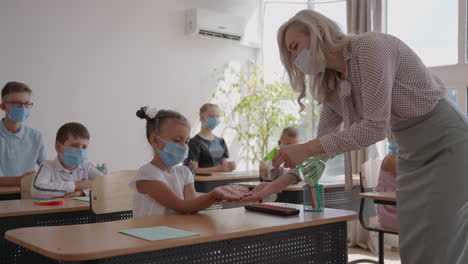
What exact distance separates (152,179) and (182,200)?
0.74ft

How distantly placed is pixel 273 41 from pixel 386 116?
5.24 meters

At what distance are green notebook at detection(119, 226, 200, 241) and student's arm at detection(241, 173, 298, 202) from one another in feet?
1.53

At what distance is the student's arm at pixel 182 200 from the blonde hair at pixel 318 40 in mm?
494

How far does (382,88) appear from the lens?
1.61m

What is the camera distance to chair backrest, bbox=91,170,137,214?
252 centimetres

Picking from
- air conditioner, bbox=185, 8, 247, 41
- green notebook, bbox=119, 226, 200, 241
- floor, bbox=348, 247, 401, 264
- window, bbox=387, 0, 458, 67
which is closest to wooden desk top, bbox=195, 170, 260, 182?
floor, bbox=348, 247, 401, 264

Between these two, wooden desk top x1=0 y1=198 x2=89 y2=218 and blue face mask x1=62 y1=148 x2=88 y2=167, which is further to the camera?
blue face mask x1=62 y1=148 x2=88 y2=167

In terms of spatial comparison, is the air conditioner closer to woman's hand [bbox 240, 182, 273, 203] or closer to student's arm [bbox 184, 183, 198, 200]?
student's arm [bbox 184, 183, 198, 200]

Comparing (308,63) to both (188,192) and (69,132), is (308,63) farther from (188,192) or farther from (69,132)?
(69,132)

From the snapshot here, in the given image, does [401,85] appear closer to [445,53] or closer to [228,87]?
[445,53]

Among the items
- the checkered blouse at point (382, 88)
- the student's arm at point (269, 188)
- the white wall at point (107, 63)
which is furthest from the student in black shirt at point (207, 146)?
the checkered blouse at point (382, 88)

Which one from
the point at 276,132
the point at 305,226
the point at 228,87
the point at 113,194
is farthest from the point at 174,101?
the point at 305,226

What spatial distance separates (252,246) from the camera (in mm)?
1755

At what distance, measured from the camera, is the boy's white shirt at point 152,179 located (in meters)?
2.20
